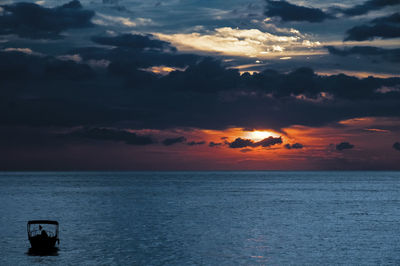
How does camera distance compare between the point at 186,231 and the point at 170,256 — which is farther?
the point at 186,231

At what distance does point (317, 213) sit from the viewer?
103000 millimetres

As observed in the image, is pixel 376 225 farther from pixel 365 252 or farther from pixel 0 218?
pixel 0 218

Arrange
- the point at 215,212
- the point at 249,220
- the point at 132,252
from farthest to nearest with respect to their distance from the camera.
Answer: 1. the point at 215,212
2. the point at 249,220
3. the point at 132,252

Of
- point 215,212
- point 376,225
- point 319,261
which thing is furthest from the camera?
point 215,212

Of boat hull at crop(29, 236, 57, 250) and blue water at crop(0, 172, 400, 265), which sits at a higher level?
boat hull at crop(29, 236, 57, 250)

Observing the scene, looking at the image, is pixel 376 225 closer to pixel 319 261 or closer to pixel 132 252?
pixel 319 261

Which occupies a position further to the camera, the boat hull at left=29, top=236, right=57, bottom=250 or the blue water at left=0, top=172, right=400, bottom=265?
the boat hull at left=29, top=236, right=57, bottom=250

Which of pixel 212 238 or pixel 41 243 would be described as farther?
pixel 212 238

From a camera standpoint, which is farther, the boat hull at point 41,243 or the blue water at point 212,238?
the boat hull at point 41,243

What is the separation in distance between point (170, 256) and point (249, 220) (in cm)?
3734

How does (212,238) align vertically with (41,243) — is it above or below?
below

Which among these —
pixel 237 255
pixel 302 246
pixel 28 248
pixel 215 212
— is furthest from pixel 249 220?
pixel 28 248

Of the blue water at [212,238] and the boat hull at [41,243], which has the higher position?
the boat hull at [41,243]

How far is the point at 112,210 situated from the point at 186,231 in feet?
133
